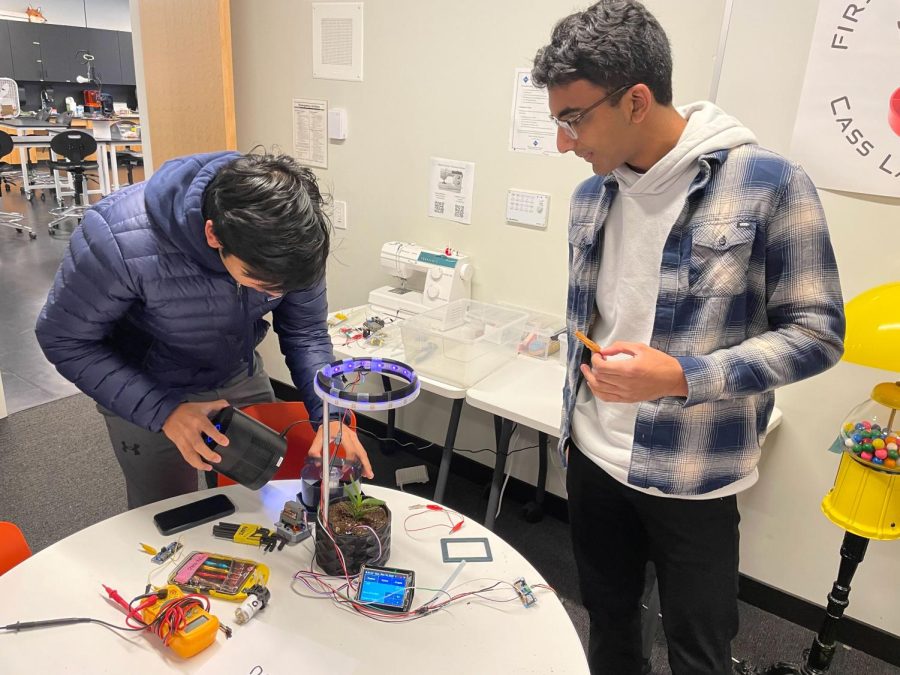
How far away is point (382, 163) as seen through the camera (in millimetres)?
2801

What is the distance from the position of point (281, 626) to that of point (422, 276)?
184 cm

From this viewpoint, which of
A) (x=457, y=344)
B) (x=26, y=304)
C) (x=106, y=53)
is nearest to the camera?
(x=457, y=344)

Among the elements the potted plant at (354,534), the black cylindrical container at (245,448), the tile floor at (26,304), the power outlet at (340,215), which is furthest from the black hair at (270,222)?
the tile floor at (26,304)

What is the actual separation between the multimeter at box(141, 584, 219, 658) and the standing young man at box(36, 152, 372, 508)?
1.01 feet

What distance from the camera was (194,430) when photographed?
1295mm

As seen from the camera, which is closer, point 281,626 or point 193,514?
point 281,626

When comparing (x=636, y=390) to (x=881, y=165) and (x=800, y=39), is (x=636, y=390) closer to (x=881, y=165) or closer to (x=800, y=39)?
(x=881, y=165)

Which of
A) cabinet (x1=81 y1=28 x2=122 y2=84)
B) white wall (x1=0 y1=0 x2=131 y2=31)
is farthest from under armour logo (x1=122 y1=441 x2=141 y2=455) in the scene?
white wall (x1=0 y1=0 x2=131 y2=31)

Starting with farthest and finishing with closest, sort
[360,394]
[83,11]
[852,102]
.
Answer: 1. [83,11]
2. [852,102]
3. [360,394]

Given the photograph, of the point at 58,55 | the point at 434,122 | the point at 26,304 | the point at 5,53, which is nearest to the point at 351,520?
the point at 434,122

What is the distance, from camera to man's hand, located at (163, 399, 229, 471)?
4.21 ft

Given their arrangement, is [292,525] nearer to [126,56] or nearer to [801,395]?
[801,395]

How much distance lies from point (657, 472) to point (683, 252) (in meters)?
0.41

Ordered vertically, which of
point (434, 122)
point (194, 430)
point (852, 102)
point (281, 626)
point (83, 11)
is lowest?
point (281, 626)
